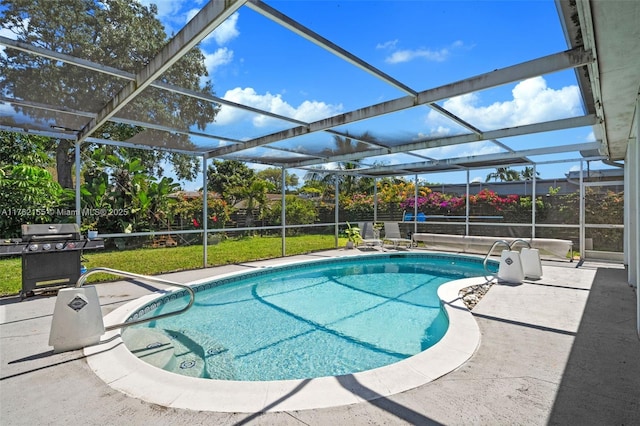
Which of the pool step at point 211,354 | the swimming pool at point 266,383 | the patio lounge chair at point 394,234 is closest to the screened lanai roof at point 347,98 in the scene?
the swimming pool at point 266,383

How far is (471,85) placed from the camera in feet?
12.3

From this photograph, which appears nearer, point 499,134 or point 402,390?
point 402,390

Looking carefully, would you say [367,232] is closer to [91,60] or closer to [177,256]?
[177,256]

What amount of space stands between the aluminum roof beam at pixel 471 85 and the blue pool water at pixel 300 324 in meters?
3.01

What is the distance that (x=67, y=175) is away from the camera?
13078 mm

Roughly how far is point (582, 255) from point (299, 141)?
8.19 m

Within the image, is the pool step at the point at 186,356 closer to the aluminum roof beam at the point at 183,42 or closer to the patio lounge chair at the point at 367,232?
the aluminum roof beam at the point at 183,42

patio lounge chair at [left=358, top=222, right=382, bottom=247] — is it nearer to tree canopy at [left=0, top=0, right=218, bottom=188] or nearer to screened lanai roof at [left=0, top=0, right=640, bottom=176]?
screened lanai roof at [left=0, top=0, right=640, bottom=176]

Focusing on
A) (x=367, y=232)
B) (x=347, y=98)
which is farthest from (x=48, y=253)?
(x=367, y=232)

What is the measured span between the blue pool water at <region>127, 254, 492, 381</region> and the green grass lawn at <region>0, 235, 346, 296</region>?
2.19 m

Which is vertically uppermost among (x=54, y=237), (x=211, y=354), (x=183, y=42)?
(x=183, y=42)

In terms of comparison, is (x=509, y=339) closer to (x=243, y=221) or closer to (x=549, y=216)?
(x=549, y=216)

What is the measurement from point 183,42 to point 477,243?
33.5ft

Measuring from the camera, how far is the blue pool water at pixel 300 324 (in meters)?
3.74
